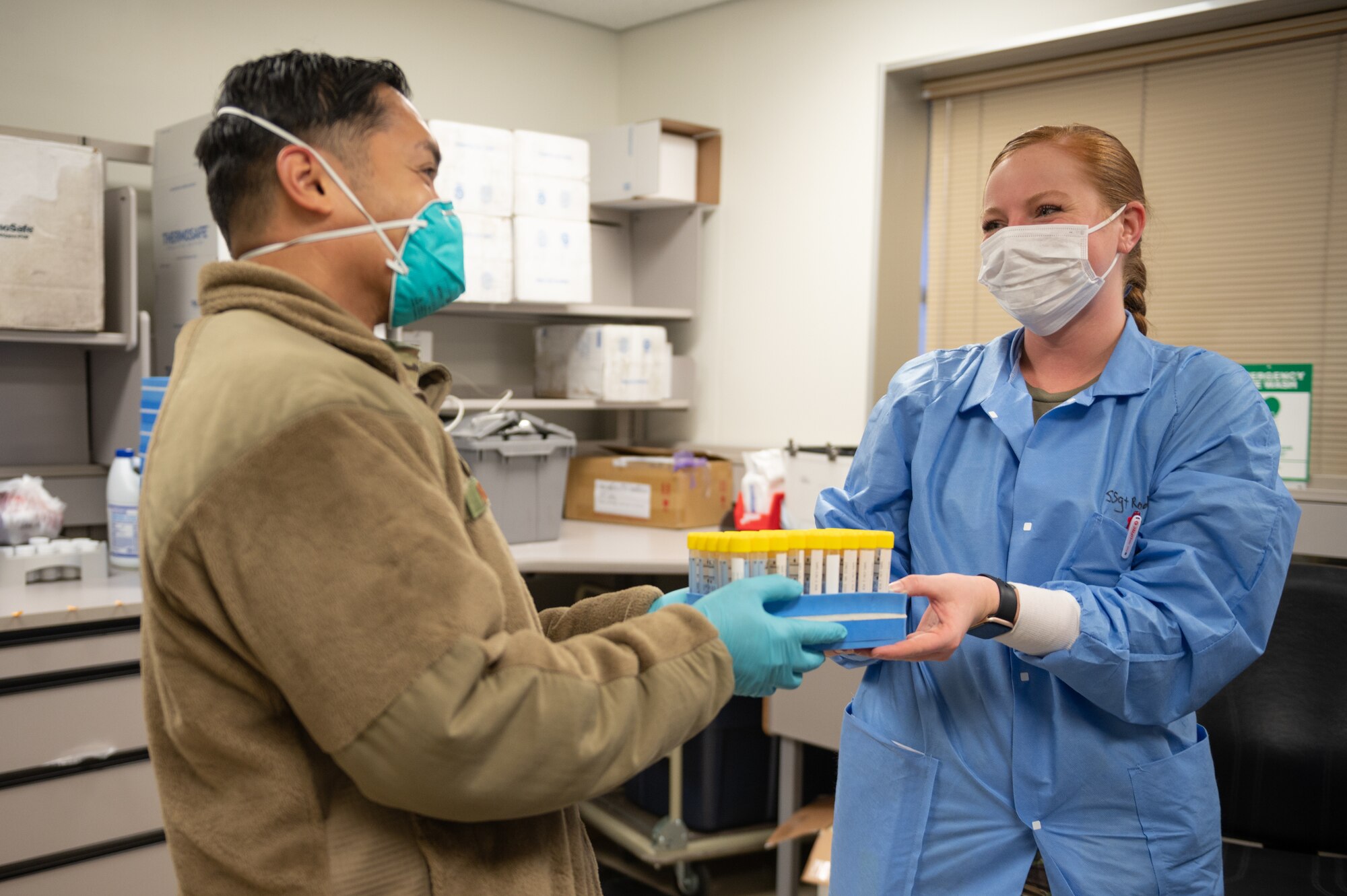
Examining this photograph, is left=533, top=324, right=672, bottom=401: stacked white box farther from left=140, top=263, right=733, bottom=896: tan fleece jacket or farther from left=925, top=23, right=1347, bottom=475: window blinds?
left=140, top=263, right=733, bottom=896: tan fleece jacket

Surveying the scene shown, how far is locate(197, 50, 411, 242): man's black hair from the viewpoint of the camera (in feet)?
3.03

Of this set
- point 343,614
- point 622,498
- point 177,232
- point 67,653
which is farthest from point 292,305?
point 622,498

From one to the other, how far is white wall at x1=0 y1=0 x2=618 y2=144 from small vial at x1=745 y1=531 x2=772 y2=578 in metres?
2.79

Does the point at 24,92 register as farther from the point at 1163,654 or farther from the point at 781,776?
the point at 1163,654

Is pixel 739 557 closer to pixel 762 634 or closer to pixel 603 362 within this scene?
pixel 762 634

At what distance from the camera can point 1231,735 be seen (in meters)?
1.91

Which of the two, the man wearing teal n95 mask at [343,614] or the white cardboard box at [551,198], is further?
the white cardboard box at [551,198]

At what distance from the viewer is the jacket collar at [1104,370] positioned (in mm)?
1303

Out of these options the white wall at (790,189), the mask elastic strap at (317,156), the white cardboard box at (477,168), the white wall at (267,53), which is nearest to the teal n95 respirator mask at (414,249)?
the mask elastic strap at (317,156)

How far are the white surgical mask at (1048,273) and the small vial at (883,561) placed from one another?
0.41 metres

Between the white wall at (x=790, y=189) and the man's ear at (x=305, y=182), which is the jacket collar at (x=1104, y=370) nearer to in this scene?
the man's ear at (x=305, y=182)

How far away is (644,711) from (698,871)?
8.04ft

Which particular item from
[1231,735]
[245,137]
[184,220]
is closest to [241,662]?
[245,137]

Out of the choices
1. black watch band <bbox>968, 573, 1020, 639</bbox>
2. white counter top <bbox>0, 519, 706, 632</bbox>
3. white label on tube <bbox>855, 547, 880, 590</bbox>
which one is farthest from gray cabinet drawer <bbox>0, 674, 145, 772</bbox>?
black watch band <bbox>968, 573, 1020, 639</bbox>
